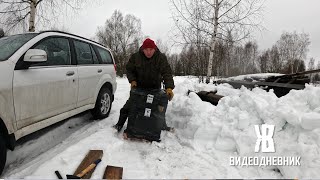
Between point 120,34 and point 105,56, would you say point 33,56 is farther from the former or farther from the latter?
point 120,34

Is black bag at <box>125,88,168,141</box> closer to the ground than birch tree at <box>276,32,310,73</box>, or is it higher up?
closer to the ground

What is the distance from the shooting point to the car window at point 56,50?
3623 millimetres

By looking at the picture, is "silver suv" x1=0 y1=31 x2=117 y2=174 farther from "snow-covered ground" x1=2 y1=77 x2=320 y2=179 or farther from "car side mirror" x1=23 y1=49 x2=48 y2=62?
"snow-covered ground" x1=2 y1=77 x2=320 y2=179

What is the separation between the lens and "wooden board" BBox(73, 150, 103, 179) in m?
2.93

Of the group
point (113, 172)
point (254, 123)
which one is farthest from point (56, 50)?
point (254, 123)

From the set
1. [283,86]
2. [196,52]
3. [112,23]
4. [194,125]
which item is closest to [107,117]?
[194,125]

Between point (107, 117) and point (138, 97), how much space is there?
1791 millimetres

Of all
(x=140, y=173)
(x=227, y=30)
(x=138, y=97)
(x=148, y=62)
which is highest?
(x=227, y=30)

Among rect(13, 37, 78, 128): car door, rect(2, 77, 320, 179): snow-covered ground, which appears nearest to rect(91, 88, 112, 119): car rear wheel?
rect(2, 77, 320, 179): snow-covered ground

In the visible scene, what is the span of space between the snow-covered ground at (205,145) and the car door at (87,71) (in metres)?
0.62

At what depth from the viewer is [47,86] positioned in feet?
11.5

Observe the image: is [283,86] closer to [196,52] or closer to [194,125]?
[194,125]

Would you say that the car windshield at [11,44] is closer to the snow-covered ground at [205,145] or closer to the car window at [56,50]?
the car window at [56,50]

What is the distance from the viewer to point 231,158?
130 inches
